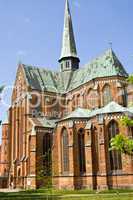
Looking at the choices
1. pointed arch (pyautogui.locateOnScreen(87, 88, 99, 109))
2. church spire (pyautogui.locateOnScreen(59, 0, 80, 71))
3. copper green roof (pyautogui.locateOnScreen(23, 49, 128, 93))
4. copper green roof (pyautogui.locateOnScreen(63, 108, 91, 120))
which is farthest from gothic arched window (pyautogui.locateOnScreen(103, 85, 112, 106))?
church spire (pyautogui.locateOnScreen(59, 0, 80, 71))

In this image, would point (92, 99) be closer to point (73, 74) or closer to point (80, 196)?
point (73, 74)

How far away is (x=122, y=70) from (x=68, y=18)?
26.1 metres

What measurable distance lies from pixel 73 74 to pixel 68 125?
21112 mm

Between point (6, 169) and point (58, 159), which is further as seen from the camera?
point (6, 169)

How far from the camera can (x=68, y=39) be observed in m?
66.4

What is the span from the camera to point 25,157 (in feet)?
159

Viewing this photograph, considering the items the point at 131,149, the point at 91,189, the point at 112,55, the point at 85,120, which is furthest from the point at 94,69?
the point at 131,149

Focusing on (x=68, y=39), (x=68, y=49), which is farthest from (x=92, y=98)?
(x=68, y=39)

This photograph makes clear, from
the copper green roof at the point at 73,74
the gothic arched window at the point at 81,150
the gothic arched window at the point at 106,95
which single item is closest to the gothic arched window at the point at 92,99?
the gothic arched window at the point at 106,95

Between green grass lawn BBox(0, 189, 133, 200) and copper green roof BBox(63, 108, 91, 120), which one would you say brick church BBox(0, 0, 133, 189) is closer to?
copper green roof BBox(63, 108, 91, 120)

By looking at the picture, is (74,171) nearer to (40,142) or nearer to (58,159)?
(58,159)

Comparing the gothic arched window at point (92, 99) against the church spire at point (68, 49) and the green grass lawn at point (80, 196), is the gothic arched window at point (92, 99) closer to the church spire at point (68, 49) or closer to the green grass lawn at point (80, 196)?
the church spire at point (68, 49)

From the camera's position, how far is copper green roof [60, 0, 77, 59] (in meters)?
64.5

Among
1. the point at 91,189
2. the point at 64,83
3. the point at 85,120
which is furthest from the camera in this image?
the point at 64,83
